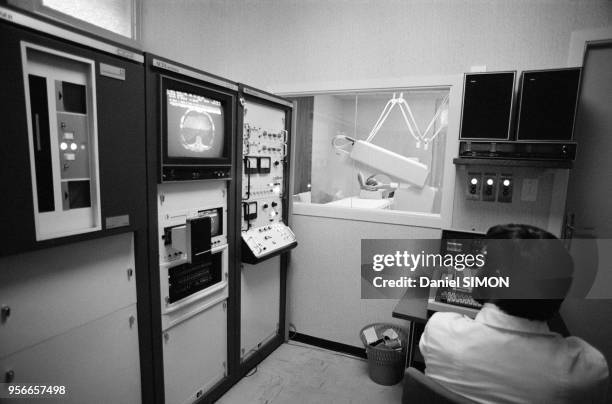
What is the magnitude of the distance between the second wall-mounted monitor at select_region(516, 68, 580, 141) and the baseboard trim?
1.90 m

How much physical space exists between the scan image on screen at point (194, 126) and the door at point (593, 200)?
6.93 feet

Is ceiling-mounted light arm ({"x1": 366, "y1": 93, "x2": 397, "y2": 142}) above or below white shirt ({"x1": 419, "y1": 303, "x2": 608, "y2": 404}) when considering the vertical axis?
above

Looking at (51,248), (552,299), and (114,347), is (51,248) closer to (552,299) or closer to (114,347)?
(114,347)

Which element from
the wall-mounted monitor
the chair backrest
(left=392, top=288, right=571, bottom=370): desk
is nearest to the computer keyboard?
(left=392, top=288, right=571, bottom=370): desk

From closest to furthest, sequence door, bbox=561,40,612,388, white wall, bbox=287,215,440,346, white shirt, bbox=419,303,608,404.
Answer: white shirt, bbox=419,303,608,404, door, bbox=561,40,612,388, white wall, bbox=287,215,440,346

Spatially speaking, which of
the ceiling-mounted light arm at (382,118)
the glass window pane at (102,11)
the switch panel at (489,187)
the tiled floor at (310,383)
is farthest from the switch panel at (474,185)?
the glass window pane at (102,11)

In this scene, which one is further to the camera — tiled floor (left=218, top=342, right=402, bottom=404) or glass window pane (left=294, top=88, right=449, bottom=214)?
glass window pane (left=294, top=88, right=449, bottom=214)

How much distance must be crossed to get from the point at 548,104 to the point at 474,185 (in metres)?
0.59

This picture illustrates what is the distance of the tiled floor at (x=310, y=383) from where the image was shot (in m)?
2.23

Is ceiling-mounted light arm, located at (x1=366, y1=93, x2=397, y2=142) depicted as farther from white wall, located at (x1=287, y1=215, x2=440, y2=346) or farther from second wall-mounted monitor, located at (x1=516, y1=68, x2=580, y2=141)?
second wall-mounted monitor, located at (x1=516, y1=68, x2=580, y2=141)

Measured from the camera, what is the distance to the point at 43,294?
1.25 meters

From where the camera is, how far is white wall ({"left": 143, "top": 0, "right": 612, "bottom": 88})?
2.07 meters

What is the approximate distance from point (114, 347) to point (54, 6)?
2.67 metres

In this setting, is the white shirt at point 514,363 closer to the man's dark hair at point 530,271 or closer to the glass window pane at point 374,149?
the man's dark hair at point 530,271
